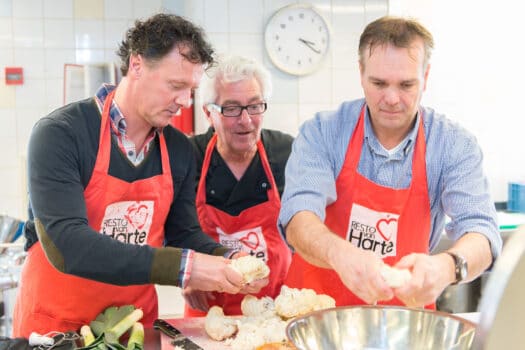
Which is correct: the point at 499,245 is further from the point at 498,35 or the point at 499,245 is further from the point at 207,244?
the point at 498,35

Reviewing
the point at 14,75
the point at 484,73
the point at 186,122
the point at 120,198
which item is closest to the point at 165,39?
the point at 120,198

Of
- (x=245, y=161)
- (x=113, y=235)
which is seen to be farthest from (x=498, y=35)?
(x=113, y=235)

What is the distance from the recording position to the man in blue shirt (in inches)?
67.6

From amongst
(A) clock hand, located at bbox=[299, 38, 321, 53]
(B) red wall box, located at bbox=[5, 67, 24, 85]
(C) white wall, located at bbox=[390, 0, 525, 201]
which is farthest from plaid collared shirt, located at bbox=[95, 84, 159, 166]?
(B) red wall box, located at bbox=[5, 67, 24, 85]

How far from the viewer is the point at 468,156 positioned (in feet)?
5.99

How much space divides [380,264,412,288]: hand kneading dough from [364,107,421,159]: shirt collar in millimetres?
695

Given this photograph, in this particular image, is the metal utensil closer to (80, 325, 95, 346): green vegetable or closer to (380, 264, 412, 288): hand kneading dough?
(80, 325, 95, 346): green vegetable

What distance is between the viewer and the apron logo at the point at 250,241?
2.30 meters

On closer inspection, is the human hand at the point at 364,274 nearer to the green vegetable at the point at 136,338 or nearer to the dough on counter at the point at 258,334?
the dough on counter at the point at 258,334

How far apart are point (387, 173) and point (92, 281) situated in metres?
0.94

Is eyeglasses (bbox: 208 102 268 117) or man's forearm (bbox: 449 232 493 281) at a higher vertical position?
eyeglasses (bbox: 208 102 268 117)

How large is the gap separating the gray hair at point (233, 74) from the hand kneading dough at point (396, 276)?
4.11 ft

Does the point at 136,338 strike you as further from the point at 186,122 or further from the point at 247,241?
the point at 186,122

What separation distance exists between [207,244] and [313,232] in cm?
51
